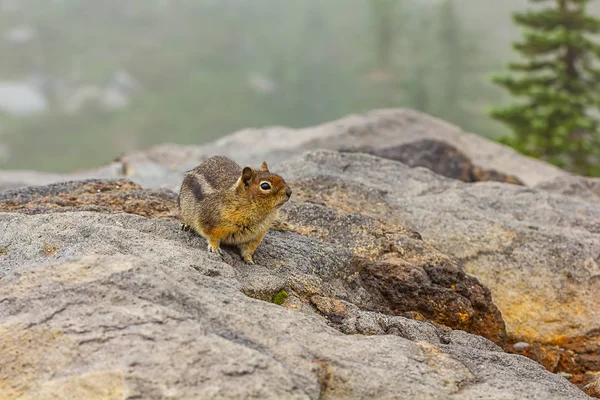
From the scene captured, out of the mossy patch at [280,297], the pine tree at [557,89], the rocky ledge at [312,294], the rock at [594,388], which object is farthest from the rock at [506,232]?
the pine tree at [557,89]

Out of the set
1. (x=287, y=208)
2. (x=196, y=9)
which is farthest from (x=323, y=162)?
(x=196, y=9)

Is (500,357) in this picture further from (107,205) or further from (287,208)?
(107,205)

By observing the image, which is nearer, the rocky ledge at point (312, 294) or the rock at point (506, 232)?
the rocky ledge at point (312, 294)

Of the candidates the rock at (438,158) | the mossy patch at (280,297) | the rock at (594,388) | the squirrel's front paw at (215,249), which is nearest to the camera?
the mossy patch at (280,297)

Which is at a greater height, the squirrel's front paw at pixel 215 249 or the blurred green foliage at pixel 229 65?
the squirrel's front paw at pixel 215 249

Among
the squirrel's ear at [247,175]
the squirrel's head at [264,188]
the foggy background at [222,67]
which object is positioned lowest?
the foggy background at [222,67]

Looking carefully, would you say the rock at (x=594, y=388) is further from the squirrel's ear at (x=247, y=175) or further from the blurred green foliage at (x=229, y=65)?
the blurred green foliage at (x=229, y=65)

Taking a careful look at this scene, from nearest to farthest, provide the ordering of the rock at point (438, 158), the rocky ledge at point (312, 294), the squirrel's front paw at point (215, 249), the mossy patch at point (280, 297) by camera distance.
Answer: the rocky ledge at point (312, 294) → the mossy patch at point (280, 297) → the squirrel's front paw at point (215, 249) → the rock at point (438, 158)
